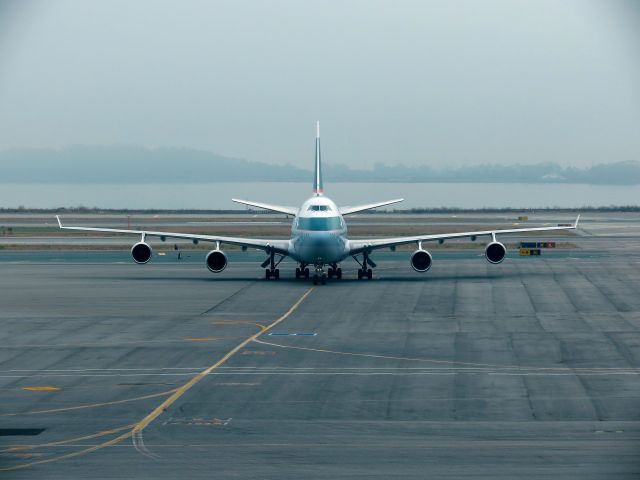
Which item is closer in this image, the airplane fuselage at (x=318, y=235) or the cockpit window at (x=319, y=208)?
the airplane fuselage at (x=318, y=235)

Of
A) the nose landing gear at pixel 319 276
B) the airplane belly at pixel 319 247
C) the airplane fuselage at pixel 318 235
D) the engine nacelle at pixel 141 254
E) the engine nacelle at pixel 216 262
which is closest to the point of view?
the airplane belly at pixel 319 247

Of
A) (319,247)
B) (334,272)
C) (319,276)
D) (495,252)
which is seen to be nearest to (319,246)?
(319,247)

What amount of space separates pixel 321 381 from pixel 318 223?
1217 inches

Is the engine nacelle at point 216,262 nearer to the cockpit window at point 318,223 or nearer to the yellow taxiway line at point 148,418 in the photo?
the cockpit window at point 318,223

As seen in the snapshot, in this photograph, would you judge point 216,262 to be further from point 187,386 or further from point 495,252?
point 187,386

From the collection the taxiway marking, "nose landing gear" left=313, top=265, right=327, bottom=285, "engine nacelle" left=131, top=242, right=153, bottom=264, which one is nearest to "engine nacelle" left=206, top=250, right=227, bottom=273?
"engine nacelle" left=131, top=242, right=153, bottom=264

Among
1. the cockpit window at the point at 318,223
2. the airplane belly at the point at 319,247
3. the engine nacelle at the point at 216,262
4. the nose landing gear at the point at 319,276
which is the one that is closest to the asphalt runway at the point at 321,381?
the nose landing gear at the point at 319,276

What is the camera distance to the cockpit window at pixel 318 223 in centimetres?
6306

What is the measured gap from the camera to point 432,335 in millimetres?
43031

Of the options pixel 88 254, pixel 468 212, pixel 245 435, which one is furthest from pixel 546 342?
pixel 468 212

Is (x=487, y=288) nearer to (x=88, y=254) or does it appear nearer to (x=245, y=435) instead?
(x=245, y=435)

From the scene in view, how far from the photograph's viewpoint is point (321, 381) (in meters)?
32.8

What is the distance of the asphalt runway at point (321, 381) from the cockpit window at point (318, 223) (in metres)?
3.50

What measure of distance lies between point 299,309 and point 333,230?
39.4 feet
